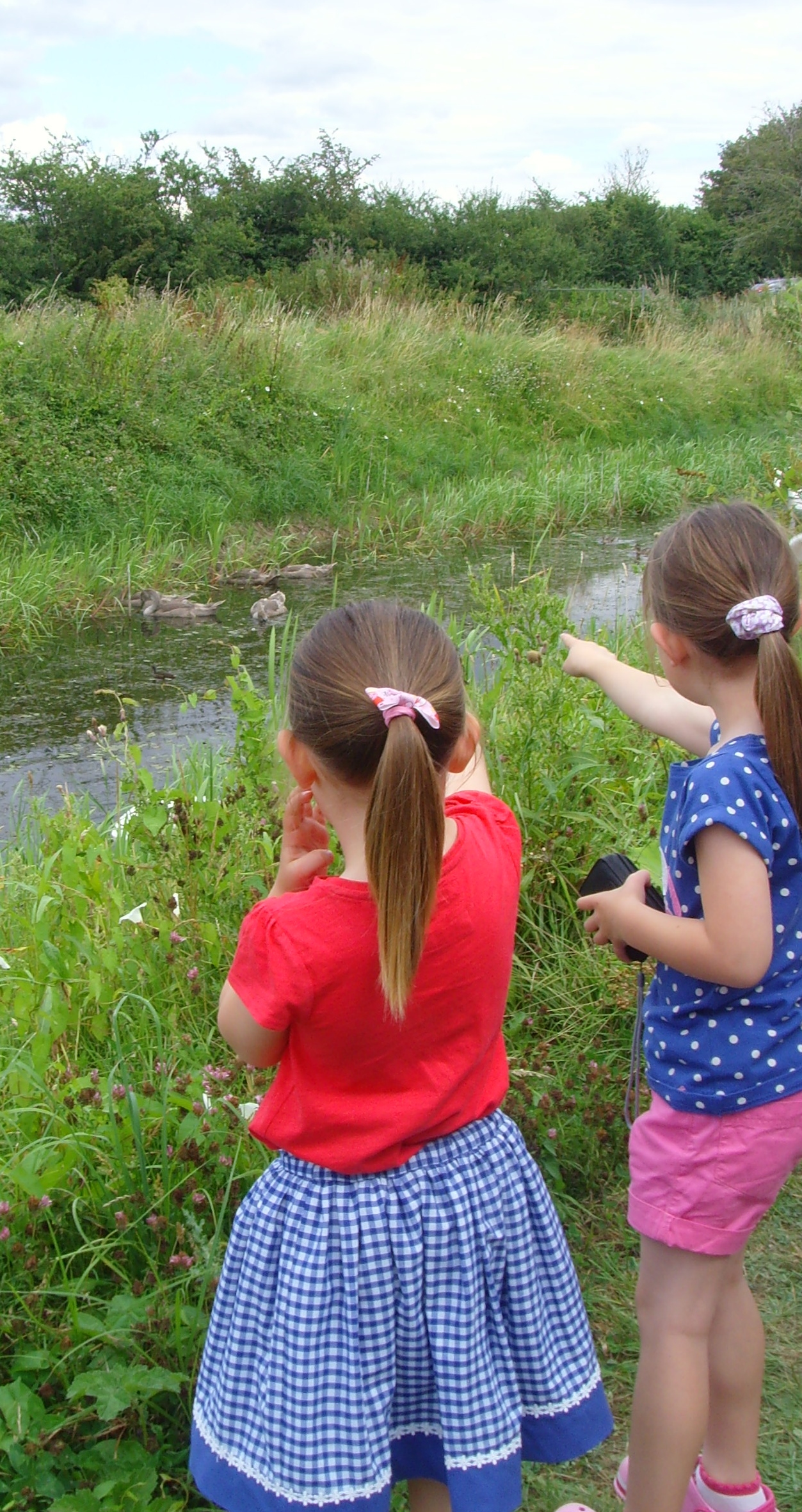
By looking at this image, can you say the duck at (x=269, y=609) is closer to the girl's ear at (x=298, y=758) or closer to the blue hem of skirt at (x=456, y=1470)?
the girl's ear at (x=298, y=758)

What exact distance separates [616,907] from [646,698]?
44 cm

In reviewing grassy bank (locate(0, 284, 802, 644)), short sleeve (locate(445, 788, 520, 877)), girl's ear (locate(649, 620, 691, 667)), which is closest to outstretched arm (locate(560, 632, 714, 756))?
girl's ear (locate(649, 620, 691, 667))

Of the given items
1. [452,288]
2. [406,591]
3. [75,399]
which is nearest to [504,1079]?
[406,591]

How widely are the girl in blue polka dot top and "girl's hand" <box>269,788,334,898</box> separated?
1.31ft

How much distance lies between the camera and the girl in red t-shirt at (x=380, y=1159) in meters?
1.44

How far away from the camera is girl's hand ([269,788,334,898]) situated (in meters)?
1.56

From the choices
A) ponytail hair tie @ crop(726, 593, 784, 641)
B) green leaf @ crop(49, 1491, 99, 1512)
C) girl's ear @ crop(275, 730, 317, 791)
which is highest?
ponytail hair tie @ crop(726, 593, 784, 641)

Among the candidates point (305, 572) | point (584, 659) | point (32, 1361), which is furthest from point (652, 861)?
point (305, 572)

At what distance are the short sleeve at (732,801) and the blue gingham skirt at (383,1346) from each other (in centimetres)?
48

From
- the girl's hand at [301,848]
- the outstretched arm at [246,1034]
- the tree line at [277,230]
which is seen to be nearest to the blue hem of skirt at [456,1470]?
the outstretched arm at [246,1034]

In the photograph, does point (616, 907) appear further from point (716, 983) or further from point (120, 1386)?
point (120, 1386)

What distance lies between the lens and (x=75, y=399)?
10.5m

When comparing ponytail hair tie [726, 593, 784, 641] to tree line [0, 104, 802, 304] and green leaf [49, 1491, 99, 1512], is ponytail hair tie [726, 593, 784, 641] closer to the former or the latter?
green leaf [49, 1491, 99, 1512]

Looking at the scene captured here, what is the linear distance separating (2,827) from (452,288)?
1589cm
